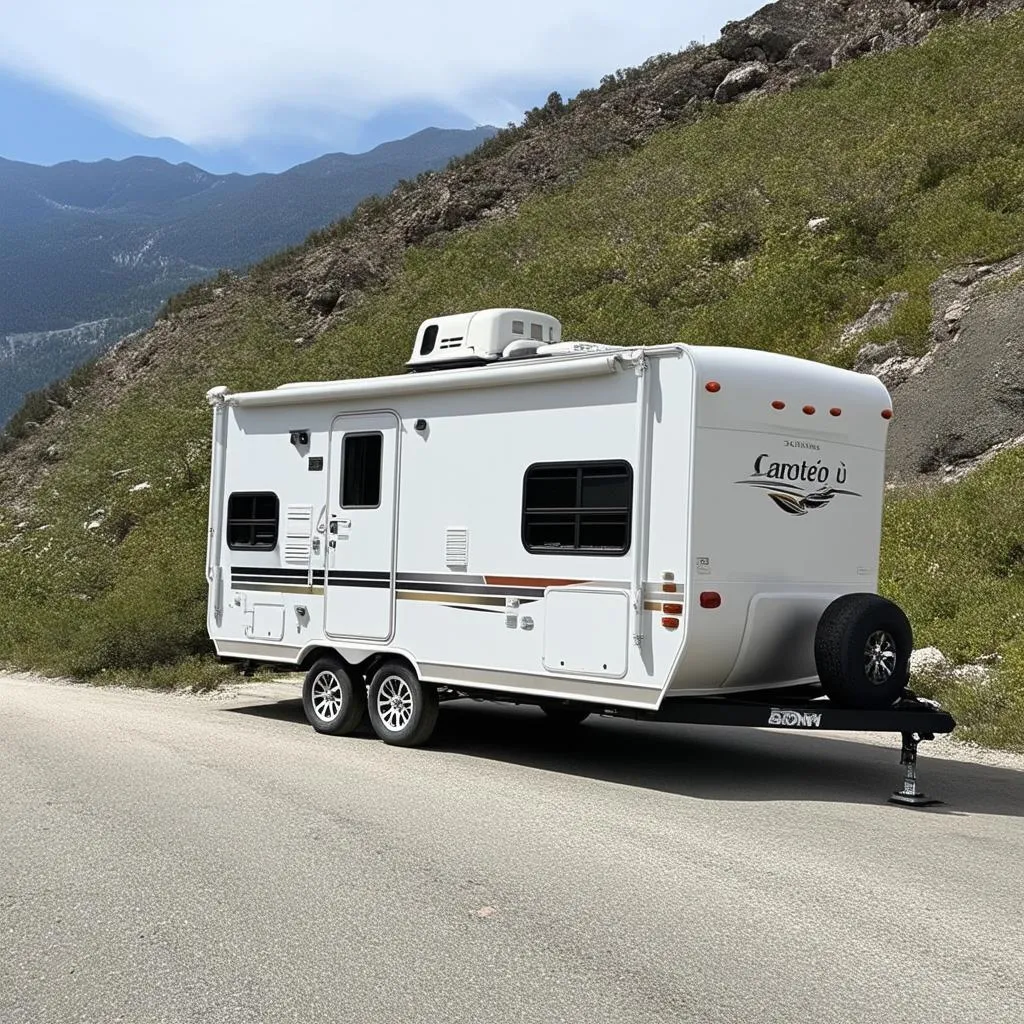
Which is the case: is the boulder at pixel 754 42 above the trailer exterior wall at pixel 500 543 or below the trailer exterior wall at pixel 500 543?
above

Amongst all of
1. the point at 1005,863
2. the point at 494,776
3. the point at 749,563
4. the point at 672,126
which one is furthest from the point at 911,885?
the point at 672,126

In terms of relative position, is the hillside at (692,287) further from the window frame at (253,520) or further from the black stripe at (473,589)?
the window frame at (253,520)

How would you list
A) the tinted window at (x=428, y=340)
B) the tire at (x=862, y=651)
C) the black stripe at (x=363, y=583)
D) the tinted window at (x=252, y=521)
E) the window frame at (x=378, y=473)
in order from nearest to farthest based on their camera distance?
the tire at (x=862, y=651) < the black stripe at (x=363, y=583) < the window frame at (x=378, y=473) < the tinted window at (x=428, y=340) < the tinted window at (x=252, y=521)

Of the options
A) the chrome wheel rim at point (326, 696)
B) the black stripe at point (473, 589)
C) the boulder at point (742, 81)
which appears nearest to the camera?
the black stripe at point (473, 589)

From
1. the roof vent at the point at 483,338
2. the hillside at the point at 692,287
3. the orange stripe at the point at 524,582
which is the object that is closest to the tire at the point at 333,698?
the orange stripe at the point at 524,582

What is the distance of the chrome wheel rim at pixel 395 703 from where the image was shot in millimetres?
11172

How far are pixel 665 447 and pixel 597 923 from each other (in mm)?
4244

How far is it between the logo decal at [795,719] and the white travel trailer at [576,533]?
0.02 m

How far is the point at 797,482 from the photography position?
32.2 feet

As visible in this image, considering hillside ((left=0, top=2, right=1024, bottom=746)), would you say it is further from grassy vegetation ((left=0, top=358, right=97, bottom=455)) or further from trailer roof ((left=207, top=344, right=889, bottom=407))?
trailer roof ((left=207, top=344, right=889, bottom=407))

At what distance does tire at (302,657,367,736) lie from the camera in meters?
11.7

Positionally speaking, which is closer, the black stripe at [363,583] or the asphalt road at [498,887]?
the asphalt road at [498,887]

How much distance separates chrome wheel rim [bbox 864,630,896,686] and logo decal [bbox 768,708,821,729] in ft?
2.06

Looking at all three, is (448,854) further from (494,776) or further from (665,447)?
(665,447)
